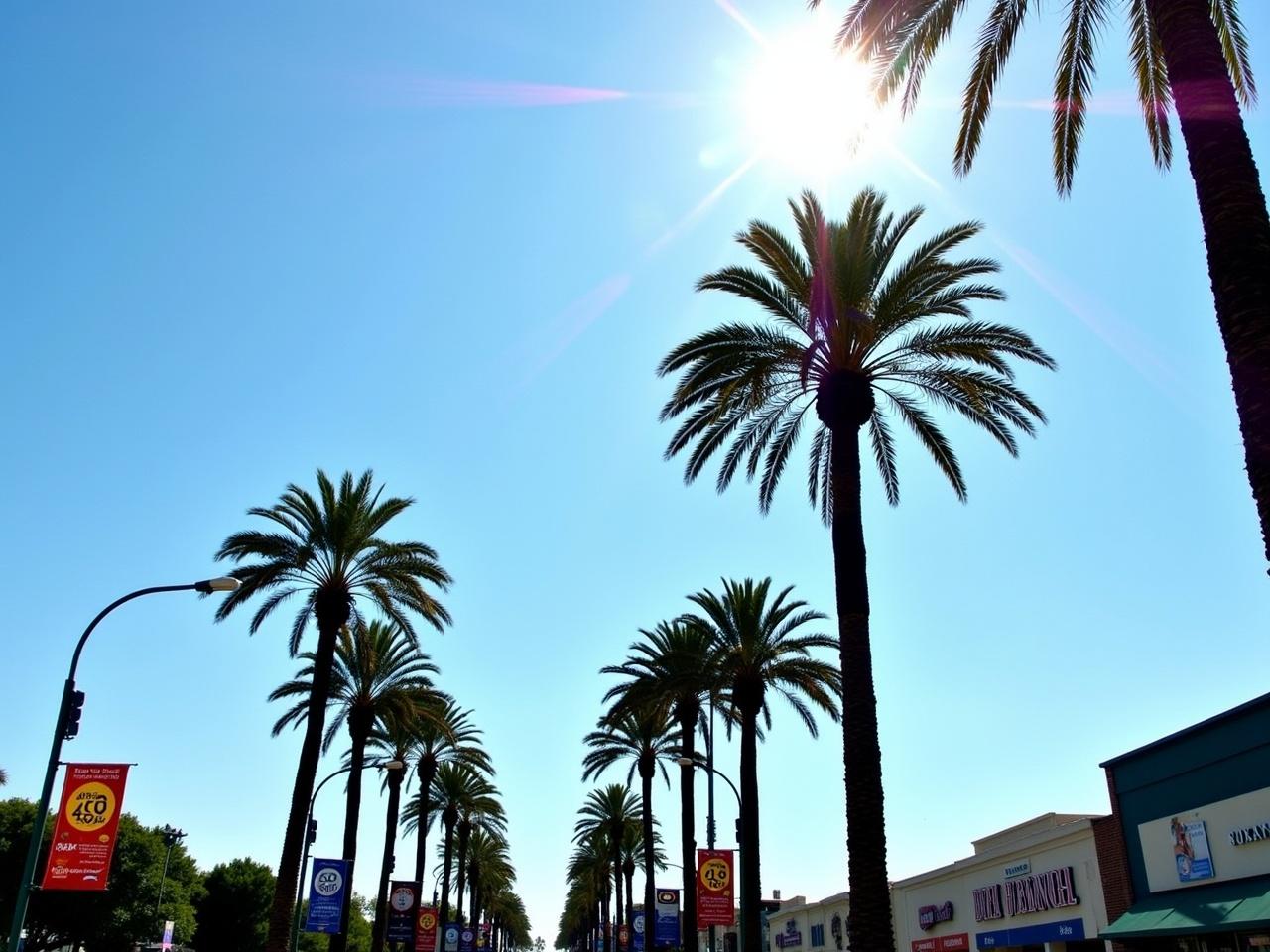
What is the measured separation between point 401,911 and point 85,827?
105 feet

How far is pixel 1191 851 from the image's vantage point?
24.0 meters

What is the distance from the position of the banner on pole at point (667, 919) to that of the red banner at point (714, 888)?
14.8 metres

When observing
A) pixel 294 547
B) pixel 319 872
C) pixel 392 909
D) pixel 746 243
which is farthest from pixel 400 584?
pixel 392 909

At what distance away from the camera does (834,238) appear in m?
20.8

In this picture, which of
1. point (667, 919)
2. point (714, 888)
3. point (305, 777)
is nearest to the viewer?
point (305, 777)

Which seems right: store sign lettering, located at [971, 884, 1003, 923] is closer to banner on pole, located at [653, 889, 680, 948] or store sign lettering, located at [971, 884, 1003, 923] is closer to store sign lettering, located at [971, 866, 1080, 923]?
store sign lettering, located at [971, 866, 1080, 923]

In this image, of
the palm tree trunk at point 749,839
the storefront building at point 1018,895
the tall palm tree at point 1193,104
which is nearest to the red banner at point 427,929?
the storefront building at point 1018,895

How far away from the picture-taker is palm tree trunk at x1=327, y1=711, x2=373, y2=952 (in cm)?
3844

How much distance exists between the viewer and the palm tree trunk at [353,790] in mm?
38438

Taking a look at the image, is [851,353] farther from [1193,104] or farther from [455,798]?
[455,798]

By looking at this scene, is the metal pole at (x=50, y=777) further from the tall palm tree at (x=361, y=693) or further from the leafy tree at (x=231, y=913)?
the leafy tree at (x=231, y=913)

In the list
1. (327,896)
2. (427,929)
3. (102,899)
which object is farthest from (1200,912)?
(102,899)

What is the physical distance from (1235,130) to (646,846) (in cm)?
4229

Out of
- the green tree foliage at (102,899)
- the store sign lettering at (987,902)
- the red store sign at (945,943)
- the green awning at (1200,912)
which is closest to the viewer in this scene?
the green awning at (1200,912)
